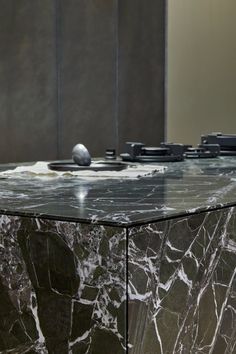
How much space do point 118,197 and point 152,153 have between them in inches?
46.3

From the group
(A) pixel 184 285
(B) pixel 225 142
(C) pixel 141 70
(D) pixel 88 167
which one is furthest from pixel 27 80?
(A) pixel 184 285

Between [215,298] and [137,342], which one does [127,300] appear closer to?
[137,342]

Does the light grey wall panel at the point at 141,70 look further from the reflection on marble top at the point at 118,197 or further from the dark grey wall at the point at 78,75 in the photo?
the reflection on marble top at the point at 118,197

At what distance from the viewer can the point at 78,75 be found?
12.9 ft

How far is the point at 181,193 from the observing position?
1.24m

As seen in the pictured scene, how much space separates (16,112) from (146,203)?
2.59 metres

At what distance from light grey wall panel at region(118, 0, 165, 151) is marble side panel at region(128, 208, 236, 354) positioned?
3.16 metres

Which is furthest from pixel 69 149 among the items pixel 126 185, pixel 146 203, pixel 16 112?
pixel 146 203

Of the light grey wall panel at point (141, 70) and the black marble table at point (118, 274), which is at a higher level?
the light grey wall panel at point (141, 70)

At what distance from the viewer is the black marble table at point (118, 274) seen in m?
0.87

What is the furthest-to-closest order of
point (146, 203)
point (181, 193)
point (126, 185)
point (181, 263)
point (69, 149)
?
1. point (69, 149)
2. point (126, 185)
3. point (181, 193)
4. point (146, 203)
5. point (181, 263)

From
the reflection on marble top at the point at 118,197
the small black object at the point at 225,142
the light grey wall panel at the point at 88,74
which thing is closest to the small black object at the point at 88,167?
the reflection on marble top at the point at 118,197

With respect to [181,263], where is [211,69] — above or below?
above

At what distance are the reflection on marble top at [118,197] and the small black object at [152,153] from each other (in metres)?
0.52
